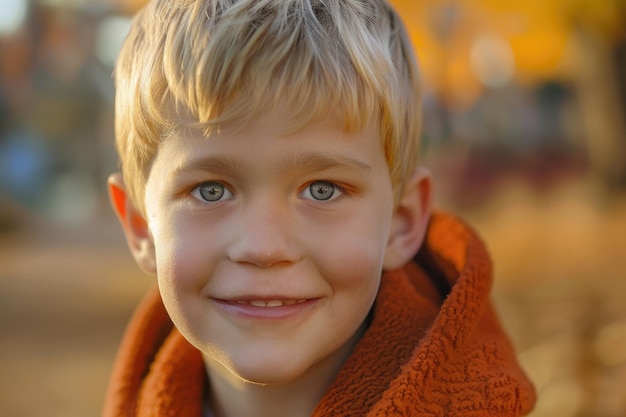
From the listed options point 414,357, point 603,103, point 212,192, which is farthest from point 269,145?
point 603,103

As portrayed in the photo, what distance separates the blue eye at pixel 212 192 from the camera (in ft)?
4.92

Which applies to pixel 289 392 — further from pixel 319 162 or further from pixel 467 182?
pixel 467 182

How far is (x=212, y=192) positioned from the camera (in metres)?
1.51

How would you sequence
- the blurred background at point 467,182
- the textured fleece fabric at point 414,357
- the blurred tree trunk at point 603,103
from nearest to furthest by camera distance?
the textured fleece fabric at point 414,357, the blurred background at point 467,182, the blurred tree trunk at point 603,103

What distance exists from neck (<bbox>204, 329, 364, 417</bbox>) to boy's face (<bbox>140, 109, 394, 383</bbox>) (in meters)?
0.18

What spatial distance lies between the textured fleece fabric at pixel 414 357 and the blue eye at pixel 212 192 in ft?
1.55

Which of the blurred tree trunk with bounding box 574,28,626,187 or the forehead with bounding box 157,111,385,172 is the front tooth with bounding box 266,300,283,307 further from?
the blurred tree trunk with bounding box 574,28,626,187

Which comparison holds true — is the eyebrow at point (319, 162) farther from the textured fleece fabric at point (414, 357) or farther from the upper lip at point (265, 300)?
the textured fleece fabric at point (414, 357)

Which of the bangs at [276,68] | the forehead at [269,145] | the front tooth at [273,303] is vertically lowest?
the front tooth at [273,303]

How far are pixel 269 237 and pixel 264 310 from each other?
0.54ft

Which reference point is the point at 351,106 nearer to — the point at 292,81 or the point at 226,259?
the point at 292,81

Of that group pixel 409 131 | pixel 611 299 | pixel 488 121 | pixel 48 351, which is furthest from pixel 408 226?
pixel 488 121

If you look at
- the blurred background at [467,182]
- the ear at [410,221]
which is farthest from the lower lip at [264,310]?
the blurred background at [467,182]

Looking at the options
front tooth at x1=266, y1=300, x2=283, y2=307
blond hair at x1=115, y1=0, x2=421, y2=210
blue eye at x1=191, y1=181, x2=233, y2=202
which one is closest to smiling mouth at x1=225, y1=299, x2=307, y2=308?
front tooth at x1=266, y1=300, x2=283, y2=307
